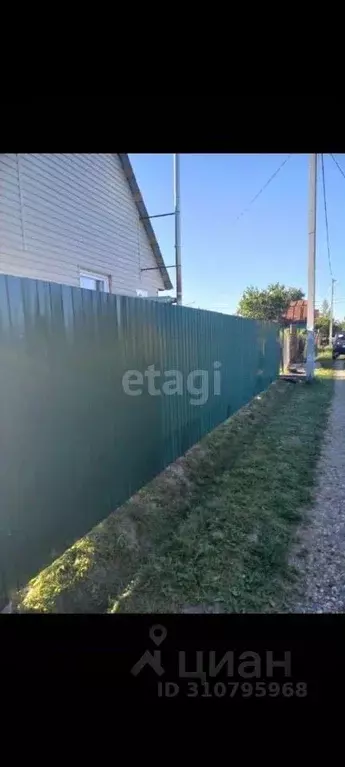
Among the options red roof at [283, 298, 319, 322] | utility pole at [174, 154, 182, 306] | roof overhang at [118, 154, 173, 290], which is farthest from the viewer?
red roof at [283, 298, 319, 322]

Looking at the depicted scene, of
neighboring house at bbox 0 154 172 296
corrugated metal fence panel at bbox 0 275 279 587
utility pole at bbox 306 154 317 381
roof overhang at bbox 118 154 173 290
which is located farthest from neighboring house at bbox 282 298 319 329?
corrugated metal fence panel at bbox 0 275 279 587

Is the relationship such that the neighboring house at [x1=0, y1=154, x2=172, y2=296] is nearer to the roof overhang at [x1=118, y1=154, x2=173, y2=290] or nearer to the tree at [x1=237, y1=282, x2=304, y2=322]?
the roof overhang at [x1=118, y1=154, x2=173, y2=290]

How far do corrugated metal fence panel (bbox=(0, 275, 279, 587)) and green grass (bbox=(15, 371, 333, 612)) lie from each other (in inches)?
8.0

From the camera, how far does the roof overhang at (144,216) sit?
24.6 feet

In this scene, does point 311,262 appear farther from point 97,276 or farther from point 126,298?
point 126,298

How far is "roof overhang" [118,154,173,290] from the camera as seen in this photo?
24.6 ft

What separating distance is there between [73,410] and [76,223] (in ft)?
15.3

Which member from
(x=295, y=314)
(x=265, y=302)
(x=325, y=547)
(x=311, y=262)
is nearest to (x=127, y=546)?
(x=325, y=547)

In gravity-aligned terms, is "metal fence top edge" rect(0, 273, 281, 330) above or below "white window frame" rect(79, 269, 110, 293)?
below

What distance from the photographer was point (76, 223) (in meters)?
6.09
